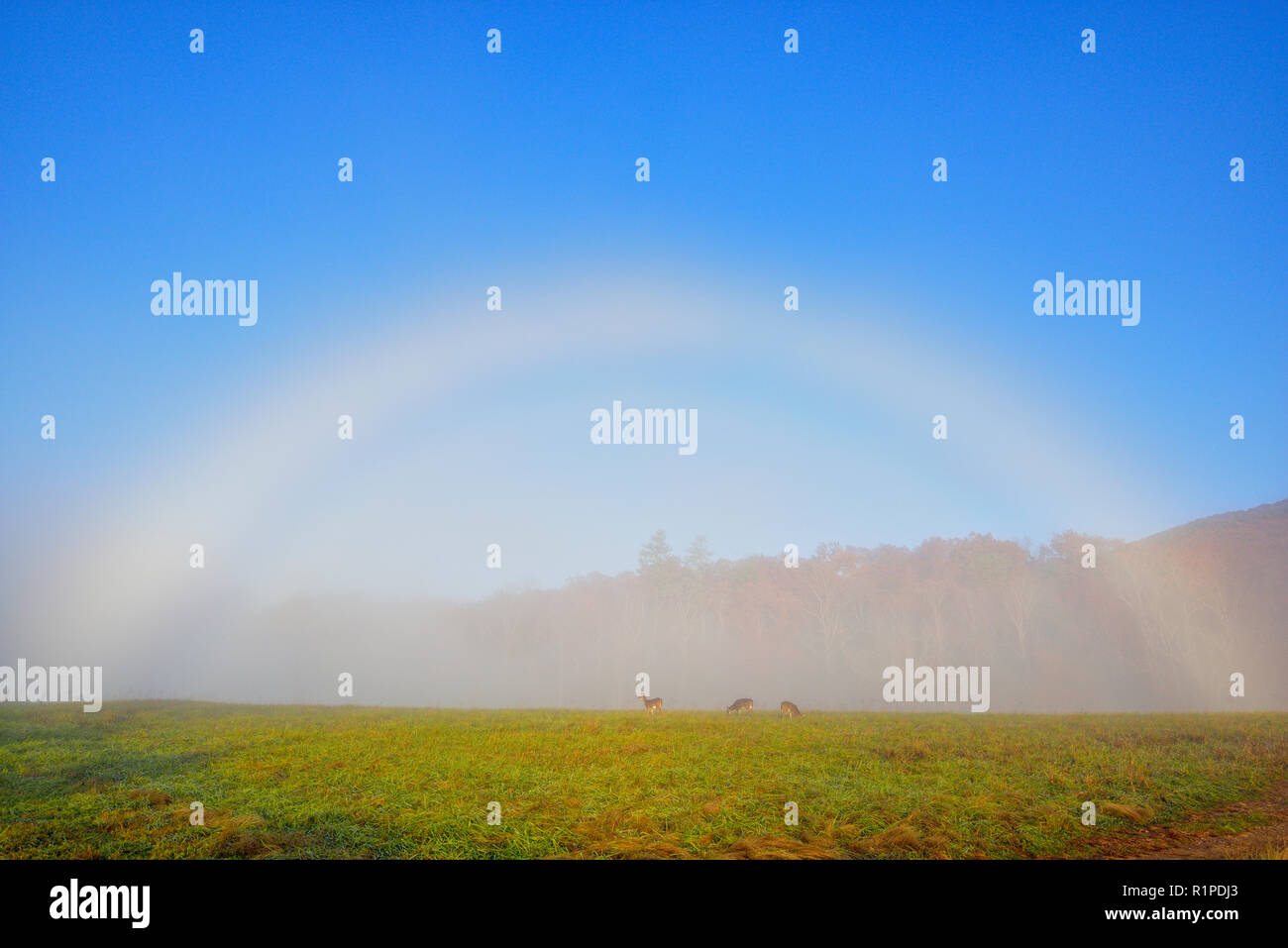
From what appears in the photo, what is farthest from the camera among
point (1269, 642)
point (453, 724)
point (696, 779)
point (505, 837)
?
point (1269, 642)

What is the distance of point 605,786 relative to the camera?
14.6m

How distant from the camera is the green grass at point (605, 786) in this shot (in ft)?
39.2

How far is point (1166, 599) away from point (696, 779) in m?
59.9

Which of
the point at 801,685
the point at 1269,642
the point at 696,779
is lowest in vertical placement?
the point at 801,685

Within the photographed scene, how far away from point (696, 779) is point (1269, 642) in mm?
62778

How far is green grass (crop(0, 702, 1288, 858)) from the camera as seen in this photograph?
11.9 m
